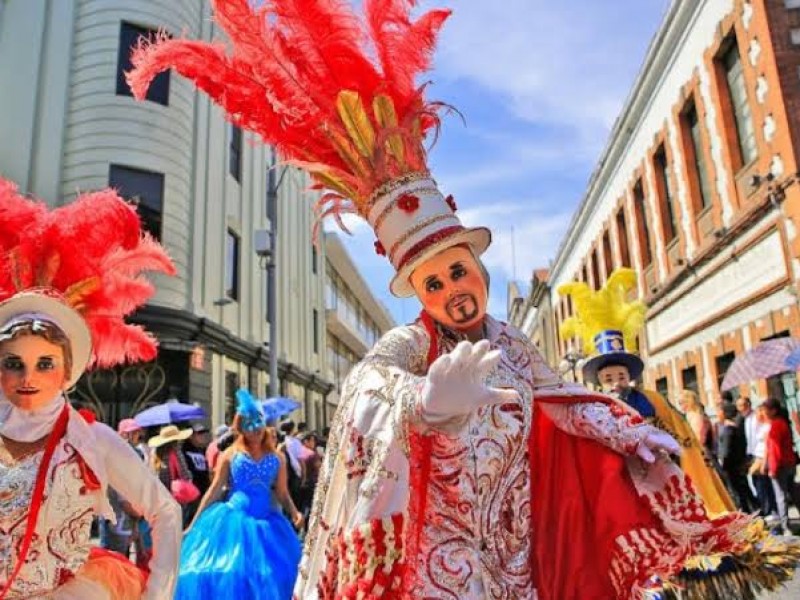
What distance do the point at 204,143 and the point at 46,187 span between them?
3.81 meters

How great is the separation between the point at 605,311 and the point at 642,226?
1350 centimetres

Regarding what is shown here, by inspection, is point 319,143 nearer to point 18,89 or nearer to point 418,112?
point 418,112

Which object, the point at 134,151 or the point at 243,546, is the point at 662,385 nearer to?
the point at 134,151

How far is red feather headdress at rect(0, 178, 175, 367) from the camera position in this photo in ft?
10.1

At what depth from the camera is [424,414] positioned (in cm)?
181

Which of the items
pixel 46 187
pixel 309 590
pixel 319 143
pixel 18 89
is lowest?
pixel 309 590

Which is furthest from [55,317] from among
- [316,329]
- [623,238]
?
[316,329]

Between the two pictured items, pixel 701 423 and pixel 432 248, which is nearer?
pixel 432 248

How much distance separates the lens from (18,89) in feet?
47.1

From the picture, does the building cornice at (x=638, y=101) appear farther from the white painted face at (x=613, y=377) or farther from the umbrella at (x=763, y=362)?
the white painted face at (x=613, y=377)

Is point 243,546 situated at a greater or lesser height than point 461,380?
lesser

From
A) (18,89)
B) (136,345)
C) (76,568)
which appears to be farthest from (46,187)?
(76,568)

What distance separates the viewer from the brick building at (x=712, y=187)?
10508 mm

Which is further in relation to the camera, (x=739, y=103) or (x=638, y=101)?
(x=638, y=101)
